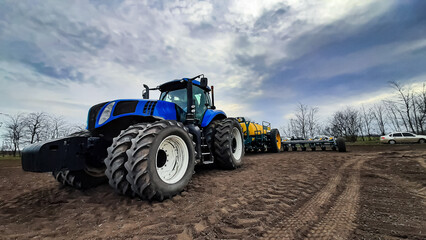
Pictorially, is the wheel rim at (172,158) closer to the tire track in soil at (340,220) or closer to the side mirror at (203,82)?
the side mirror at (203,82)

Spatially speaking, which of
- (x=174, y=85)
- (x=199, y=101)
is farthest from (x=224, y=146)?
(x=174, y=85)

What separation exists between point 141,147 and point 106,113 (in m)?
1.37

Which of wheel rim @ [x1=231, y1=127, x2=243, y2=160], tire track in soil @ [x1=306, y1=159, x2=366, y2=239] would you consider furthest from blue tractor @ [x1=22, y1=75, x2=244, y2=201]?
tire track in soil @ [x1=306, y1=159, x2=366, y2=239]

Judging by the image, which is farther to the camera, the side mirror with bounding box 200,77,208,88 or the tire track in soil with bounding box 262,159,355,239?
the side mirror with bounding box 200,77,208,88

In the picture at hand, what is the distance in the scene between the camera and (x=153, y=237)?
203cm

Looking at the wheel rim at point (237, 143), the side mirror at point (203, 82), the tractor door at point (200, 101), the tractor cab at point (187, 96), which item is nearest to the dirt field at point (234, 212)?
the tractor cab at point (187, 96)

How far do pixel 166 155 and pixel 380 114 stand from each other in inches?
2015

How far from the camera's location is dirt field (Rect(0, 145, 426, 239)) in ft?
7.01

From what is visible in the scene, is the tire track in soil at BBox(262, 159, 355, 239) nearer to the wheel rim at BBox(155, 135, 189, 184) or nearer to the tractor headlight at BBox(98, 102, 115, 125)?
the wheel rim at BBox(155, 135, 189, 184)

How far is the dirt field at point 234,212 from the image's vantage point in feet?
7.01

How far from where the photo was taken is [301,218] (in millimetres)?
2457

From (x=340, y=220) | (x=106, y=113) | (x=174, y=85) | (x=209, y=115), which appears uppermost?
(x=174, y=85)

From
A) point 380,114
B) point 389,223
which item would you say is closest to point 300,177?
point 389,223

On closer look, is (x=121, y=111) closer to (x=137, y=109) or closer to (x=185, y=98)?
(x=137, y=109)
